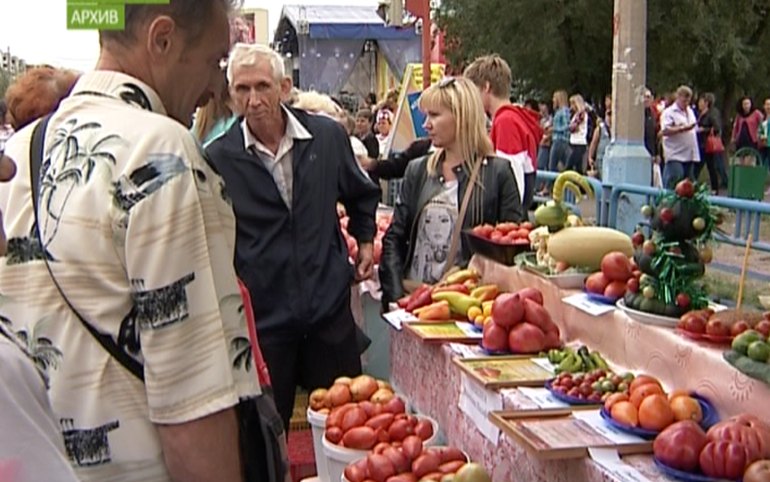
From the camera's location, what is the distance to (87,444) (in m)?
1.51

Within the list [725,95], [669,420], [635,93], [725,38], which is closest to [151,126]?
[669,420]

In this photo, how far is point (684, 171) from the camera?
14.5 metres

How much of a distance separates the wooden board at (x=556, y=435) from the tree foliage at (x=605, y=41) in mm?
18896

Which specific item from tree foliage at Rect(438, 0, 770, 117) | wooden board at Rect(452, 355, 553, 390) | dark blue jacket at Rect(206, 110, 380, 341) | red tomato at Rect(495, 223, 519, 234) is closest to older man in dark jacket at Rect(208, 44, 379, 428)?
dark blue jacket at Rect(206, 110, 380, 341)

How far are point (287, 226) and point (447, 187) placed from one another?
967mm

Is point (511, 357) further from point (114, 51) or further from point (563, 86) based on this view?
point (563, 86)

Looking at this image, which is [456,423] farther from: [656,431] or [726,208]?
[726,208]

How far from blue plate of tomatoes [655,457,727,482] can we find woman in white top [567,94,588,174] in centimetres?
1455

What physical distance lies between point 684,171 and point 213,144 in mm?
12077

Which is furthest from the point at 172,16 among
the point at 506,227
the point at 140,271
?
the point at 506,227

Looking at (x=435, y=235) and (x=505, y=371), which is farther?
(x=435, y=235)

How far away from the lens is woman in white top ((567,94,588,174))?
16.5m

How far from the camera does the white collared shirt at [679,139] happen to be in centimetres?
1420

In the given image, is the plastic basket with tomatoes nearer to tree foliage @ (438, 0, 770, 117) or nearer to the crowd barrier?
the crowd barrier
